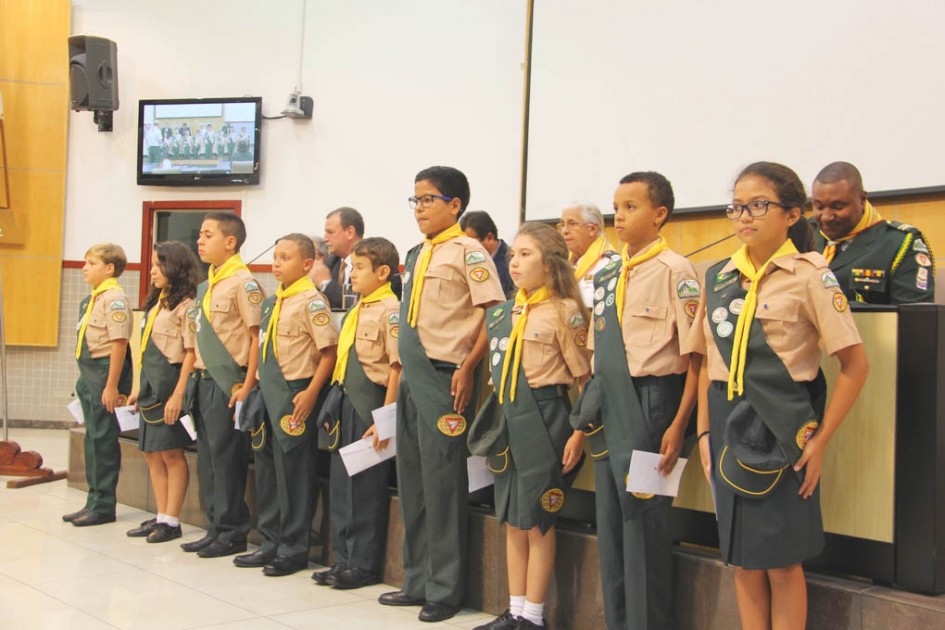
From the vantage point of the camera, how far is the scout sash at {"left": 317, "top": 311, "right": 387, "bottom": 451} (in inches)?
149

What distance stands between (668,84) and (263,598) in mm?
3763

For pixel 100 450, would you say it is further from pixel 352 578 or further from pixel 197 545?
pixel 352 578

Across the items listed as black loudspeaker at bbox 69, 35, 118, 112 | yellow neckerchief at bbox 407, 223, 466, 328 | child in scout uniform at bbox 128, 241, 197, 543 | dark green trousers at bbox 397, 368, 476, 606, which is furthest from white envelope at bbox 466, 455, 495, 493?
black loudspeaker at bbox 69, 35, 118, 112

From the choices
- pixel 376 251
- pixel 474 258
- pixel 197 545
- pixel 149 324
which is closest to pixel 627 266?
pixel 474 258

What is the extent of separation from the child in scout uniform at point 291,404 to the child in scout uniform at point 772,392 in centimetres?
194

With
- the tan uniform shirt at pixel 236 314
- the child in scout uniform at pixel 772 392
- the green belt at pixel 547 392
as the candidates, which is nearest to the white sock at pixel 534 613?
the green belt at pixel 547 392

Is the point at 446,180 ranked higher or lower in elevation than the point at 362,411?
higher

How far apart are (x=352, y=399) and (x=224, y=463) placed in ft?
2.72

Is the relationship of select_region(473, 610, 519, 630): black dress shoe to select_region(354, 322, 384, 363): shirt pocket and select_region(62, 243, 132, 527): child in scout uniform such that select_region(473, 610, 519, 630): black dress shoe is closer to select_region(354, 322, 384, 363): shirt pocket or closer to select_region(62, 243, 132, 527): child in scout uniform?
select_region(354, 322, 384, 363): shirt pocket

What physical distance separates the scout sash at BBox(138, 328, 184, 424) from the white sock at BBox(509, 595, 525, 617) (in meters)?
2.08

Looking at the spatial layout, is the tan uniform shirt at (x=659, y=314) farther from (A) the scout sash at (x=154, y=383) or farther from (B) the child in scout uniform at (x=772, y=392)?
(A) the scout sash at (x=154, y=383)

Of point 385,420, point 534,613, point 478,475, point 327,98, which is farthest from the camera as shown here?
point 327,98

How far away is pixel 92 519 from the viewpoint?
481 centimetres

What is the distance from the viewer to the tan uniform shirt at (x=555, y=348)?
10.0ft
